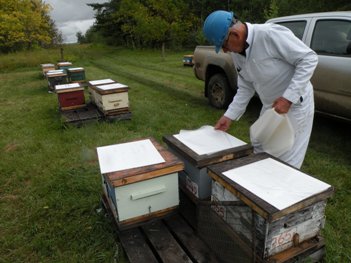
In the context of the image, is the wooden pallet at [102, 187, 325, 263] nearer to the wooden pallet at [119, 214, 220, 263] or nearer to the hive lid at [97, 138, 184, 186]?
the wooden pallet at [119, 214, 220, 263]

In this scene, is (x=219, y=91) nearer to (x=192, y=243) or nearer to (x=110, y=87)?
(x=110, y=87)

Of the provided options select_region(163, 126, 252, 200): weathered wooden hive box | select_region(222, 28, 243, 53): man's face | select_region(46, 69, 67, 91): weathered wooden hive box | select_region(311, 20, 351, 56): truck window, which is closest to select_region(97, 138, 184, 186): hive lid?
select_region(163, 126, 252, 200): weathered wooden hive box

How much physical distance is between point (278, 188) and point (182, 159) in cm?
85

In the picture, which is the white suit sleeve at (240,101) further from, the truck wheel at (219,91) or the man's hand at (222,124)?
the truck wheel at (219,91)

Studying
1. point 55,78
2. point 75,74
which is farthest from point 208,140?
point 75,74

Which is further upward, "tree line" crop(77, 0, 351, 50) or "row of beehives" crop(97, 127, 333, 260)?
"tree line" crop(77, 0, 351, 50)

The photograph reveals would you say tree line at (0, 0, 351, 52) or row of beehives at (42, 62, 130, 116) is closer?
row of beehives at (42, 62, 130, 116)

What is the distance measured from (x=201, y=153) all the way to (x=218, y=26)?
0.92 m

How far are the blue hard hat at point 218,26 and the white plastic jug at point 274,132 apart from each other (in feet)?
2.18

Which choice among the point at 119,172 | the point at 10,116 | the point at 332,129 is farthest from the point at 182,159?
the point at 10,116

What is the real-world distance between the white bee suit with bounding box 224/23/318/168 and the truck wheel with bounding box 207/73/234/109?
10.6ft

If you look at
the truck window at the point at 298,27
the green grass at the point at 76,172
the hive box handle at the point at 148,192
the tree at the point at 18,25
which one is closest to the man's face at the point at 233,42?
the hive box handle at the point at 148,192

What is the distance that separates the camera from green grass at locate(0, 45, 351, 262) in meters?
2.51

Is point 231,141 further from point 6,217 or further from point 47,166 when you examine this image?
point 47,166
